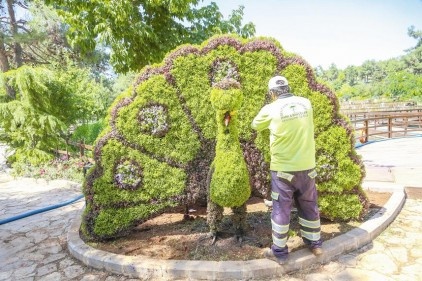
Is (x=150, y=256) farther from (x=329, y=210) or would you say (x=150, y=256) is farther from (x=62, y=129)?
(x=62, y=129)

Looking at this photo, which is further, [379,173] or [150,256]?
[379,173]

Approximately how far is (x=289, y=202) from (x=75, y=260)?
298 centimetres

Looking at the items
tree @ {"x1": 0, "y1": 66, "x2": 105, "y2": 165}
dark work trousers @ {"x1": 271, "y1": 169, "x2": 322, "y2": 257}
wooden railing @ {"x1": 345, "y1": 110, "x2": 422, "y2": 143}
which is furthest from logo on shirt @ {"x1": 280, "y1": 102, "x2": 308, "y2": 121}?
tree @ {"x1": 0, "y1": 66, "x2": 105, "y2": 165}

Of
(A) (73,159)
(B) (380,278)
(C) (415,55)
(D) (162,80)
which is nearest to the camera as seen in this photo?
(B) (380,278)

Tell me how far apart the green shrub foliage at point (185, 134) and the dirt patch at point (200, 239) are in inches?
9.6

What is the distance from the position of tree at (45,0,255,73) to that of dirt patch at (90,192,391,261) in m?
3.34

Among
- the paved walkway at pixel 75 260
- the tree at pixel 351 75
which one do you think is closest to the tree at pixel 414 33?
the tree at pixel 351 75

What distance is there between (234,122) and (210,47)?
1218 mm

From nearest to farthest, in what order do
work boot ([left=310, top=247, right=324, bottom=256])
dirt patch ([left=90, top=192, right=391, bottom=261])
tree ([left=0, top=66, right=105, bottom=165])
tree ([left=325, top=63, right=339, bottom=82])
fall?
work boot ([left=310, top=247, right=324, bottom=256])
dirt patch ([left=90, top=192, right=391, bottom=261])
tree ([left=0, top=66, right=105, bottom=165])
tree ([left=325, top=63, right=339, bottom=82])

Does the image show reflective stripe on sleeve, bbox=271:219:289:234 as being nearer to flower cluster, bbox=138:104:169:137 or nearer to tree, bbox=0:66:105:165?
flower cluster, bbox=138:104:169:137

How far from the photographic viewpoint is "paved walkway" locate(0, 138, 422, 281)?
3443mm

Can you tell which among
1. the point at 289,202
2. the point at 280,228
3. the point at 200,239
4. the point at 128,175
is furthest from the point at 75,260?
the point at 289,202

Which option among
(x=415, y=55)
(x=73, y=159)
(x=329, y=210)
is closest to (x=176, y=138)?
(x=329, y=210)

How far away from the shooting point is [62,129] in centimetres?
1041
